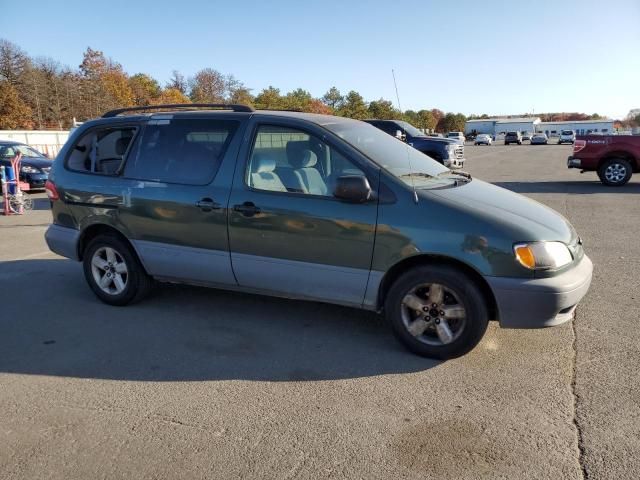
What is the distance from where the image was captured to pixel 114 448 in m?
2.84

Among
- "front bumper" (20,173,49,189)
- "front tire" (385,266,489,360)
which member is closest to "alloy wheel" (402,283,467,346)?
"front tire" (385,266,489,360)

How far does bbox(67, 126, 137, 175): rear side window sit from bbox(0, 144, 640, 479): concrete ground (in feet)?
4.55

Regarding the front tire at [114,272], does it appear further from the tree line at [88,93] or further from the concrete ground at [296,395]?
the tree line at [88,93]

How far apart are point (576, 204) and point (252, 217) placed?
923cm

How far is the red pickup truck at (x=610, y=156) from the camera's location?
13.7 metres

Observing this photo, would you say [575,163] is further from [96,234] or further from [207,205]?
[96,234]

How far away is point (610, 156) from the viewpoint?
13.9 metres

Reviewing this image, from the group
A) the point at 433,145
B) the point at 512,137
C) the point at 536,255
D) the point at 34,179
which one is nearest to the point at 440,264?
the point at 536,255

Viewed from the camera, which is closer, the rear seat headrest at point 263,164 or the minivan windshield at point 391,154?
the minivan windshield at point 391,154

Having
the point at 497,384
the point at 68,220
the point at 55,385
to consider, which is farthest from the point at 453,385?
the point at 68,220

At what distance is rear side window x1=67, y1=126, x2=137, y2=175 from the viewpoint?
502 centimetres

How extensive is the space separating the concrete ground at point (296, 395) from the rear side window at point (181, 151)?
1.32 m

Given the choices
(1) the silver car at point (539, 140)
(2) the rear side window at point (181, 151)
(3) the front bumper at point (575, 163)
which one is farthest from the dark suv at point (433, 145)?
(1) the silver car at point (539, 140)

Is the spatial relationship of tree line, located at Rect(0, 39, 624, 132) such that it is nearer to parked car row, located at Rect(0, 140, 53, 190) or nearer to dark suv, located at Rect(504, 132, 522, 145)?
dark suv, located at Rect(504, 132, 522, 145)
